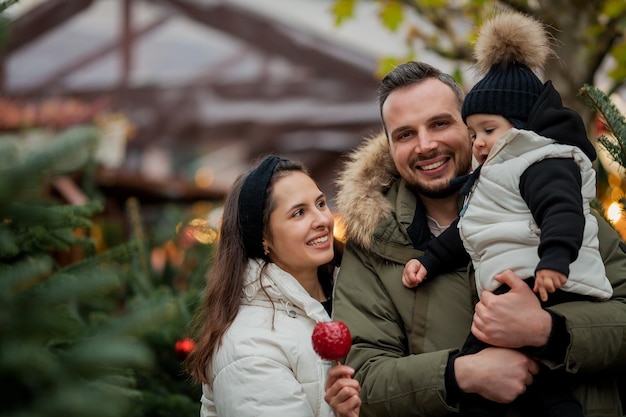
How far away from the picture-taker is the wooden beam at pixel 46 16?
7.00 metres

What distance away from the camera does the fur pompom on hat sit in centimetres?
236

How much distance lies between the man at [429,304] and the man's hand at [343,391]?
25 centimetres

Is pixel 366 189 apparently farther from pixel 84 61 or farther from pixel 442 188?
pixel 84 61

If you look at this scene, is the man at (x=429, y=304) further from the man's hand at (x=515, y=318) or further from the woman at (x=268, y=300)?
the woman at (x=268, y=300)

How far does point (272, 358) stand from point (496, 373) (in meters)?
0.74

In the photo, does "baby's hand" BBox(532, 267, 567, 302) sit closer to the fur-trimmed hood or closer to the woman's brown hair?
the fur-trimmed hood

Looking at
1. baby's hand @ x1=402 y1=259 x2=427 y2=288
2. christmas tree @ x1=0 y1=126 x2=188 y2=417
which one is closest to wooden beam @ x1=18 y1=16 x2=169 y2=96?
baby's hand @ x1=402 y1=259 x2=427 y2=288

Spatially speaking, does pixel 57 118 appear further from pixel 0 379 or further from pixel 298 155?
pixel 0 379

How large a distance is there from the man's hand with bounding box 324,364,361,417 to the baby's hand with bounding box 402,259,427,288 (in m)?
0.49

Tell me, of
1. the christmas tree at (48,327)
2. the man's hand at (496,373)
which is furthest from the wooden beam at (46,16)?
the christmas tree at (48,327)

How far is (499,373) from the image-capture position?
2.19 meters

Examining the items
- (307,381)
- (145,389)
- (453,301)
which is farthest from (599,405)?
(145,389)

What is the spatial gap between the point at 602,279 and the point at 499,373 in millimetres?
448

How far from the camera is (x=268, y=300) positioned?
2.67 meters
